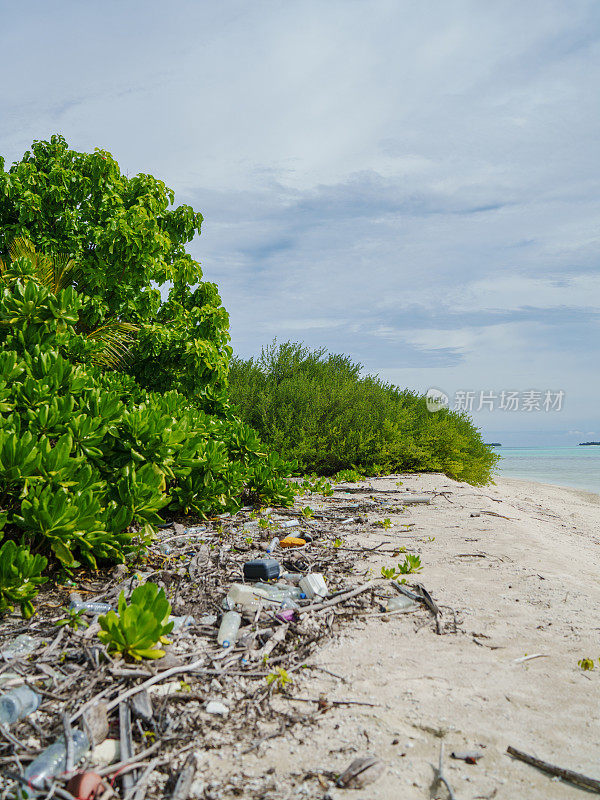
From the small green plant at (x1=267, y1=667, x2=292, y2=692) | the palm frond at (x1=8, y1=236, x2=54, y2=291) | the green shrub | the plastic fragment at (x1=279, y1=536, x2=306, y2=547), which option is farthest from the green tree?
the small green plant at (x1=267, y1=667, x2=292, y2=692)

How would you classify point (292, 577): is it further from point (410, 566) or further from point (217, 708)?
point (217, 708)

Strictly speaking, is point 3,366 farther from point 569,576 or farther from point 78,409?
point 569,576

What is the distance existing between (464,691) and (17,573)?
7.88 ft

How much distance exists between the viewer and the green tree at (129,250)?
1000 centimetres

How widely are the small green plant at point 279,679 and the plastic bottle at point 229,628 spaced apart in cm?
36

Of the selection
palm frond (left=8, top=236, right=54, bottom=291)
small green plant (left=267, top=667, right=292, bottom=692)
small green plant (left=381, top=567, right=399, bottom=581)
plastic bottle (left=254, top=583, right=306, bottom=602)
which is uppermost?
A: palm frond (left=8, top=236, right=54, bottom=291)

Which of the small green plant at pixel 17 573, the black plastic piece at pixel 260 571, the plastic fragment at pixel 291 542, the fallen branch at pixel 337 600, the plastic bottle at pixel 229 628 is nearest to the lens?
the plastic bottle at pixel 229 628

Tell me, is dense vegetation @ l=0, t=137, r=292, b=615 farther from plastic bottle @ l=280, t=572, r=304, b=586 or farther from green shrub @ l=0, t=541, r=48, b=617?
plastic bottle @ l=280, t=572, r=304, b=586

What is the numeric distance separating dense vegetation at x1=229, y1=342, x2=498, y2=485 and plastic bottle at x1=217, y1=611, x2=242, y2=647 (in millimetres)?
8005

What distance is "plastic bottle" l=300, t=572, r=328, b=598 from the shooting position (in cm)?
357

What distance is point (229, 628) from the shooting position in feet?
9.88

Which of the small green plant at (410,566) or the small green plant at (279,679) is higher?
the small green plant at (410,566)

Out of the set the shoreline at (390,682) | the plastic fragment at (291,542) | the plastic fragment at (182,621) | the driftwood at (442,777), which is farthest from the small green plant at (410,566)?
the driftwood at (442,777)

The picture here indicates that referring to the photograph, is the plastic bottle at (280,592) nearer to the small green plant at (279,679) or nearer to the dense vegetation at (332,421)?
the small green plant at (279,679)
